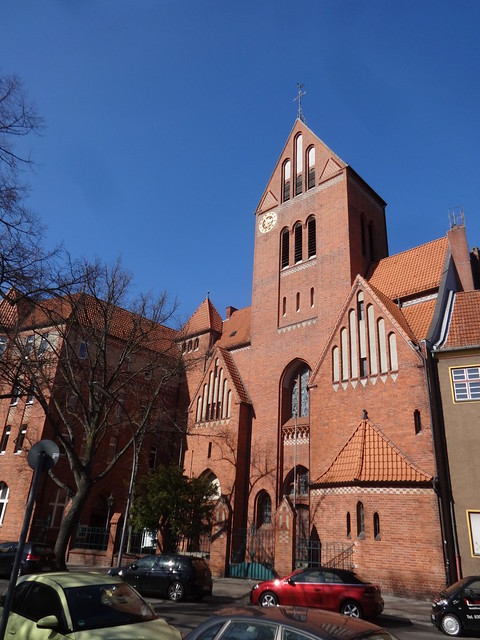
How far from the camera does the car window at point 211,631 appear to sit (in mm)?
4773

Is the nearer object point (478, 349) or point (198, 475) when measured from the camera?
point (478, 349)

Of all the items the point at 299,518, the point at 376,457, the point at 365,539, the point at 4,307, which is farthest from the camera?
the point at 299,518

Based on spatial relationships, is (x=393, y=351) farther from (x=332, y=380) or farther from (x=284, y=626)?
(x=284, y=626)

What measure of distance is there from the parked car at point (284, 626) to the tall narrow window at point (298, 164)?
28.1m

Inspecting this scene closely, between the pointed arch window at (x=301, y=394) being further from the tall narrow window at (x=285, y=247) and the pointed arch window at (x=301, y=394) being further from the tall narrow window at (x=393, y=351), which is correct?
the tall narrow window at (x=285, y=247)

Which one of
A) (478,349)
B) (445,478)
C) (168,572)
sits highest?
(478,349)

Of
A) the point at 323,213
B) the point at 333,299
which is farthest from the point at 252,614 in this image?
the point at 323,213

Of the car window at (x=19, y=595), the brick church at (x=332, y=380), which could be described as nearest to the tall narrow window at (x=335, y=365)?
the brick church at (x=332, y=380)

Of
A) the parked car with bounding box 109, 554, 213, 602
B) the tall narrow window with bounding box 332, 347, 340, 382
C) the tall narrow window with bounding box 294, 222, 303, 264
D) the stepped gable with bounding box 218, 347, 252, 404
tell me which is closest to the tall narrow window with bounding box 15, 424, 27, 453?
the stepped gable with bounding box 218, 347, 252, 404

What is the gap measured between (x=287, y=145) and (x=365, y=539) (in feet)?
83.3

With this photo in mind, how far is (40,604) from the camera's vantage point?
620 cm

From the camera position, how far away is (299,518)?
2239 cm

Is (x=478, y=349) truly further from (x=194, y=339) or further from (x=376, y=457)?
(x=194, y=339)

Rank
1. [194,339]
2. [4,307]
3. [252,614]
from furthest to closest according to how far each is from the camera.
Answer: [194,339], [4,307], [252,614]
